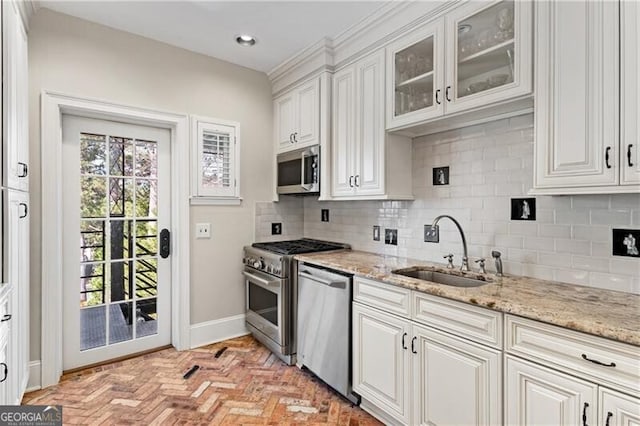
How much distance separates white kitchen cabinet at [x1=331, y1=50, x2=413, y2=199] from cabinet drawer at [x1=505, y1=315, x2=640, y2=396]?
1306 millimetres

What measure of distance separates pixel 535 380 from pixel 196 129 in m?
2.99

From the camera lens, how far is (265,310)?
3.06 metres

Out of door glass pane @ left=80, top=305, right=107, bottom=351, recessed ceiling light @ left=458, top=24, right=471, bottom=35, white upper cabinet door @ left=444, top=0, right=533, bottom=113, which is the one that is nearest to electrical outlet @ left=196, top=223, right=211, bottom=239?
door glass pane @ left=80, top=305, right=107, bottom=351

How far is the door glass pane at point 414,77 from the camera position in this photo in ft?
7.08

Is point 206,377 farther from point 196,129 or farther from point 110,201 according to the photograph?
point 196,129

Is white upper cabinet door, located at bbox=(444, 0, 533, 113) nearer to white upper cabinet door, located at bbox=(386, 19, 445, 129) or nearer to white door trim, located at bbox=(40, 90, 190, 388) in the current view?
white upper cabinet door, located at bbox=(386, 19, 445, 129)

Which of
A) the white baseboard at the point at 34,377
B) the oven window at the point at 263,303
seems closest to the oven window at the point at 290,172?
the oven window at the point at 263,303

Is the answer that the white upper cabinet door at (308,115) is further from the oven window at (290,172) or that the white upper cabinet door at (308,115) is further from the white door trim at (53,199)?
the white door trim at (53,199)

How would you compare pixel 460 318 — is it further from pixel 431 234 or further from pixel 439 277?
pixel 431 234

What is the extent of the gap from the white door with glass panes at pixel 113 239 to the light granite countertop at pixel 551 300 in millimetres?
1912

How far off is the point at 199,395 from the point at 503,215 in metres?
2.34

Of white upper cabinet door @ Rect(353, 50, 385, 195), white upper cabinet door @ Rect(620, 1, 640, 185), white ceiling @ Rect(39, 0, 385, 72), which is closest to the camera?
white upper cabinet door @ Rect(620, 1, 640, 185)

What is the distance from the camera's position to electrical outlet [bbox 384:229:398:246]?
2736 millimetres

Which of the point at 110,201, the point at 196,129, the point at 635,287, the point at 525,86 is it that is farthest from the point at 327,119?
the point at 635,287
